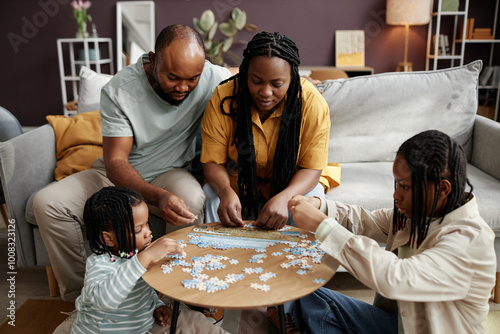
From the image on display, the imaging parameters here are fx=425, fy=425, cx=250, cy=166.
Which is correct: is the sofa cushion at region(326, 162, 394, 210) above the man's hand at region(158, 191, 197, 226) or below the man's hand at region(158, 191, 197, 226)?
below

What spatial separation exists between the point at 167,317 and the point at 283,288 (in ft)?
1.87

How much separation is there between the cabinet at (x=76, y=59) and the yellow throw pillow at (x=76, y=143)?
322cm

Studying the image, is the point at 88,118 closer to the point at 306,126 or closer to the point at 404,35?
the point at 306,126

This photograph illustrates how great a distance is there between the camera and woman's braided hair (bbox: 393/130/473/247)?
1.15m

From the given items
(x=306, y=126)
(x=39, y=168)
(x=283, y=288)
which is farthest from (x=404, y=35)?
(x=283, y=288)

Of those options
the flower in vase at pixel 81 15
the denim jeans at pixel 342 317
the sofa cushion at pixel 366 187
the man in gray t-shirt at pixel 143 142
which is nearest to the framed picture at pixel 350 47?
the flower in vase at pixel 81 15

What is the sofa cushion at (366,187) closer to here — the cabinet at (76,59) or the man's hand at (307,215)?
the man's hand at (307,215)

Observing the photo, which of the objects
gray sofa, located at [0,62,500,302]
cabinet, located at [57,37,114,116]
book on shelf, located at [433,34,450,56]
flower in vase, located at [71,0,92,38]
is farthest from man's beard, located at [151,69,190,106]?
book on shelf, located at [433,34,450,56]

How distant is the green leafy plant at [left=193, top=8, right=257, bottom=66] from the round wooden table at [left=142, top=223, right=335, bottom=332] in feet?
14.1

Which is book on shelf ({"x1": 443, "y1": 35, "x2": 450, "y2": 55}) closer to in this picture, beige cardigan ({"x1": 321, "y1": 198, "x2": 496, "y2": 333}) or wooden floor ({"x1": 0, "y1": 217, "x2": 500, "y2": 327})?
wooden floor ({"x1": 0, "y1": 217, "x2": 500, "y2": 327})

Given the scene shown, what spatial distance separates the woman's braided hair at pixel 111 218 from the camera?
4.50 feet

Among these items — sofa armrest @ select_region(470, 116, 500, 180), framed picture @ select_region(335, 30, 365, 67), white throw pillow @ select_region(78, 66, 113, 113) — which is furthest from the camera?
framed picture @ select_region(335, 30, 365, 67)

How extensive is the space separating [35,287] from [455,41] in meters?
5.39

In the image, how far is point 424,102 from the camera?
102 inches
